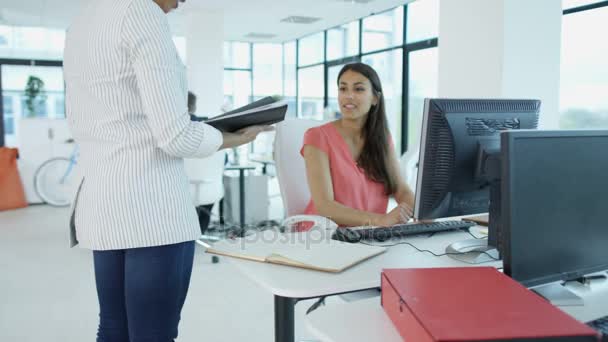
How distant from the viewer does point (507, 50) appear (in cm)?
308

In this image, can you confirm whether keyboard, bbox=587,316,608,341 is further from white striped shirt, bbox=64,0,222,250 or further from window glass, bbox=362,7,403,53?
window glass, bbox=362,7,403,53

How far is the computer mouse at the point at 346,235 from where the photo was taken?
145 cm

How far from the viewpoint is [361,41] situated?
7801 millimetres

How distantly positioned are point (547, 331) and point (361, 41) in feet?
24.5

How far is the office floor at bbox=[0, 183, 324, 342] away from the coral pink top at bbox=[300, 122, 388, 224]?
2.28 feet

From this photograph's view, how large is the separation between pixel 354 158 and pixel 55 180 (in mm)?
5343

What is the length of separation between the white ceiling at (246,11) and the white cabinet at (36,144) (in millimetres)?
1571

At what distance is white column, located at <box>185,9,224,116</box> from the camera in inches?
283

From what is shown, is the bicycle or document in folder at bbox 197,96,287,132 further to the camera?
the bicycle

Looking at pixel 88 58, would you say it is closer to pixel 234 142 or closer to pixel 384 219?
pixel 234 142

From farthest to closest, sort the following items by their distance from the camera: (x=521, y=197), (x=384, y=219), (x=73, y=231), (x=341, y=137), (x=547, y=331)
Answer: (x=341, y=137) < (x=384, y=219) < (x=73, y=231) < (x=521, y=197) < (x=547, y=331)

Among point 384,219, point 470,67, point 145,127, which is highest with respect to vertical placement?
point 470,67

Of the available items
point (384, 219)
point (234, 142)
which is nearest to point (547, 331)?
point (234, 142)

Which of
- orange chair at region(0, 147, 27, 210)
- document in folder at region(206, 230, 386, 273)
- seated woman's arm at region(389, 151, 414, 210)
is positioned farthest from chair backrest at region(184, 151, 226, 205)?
orange chair at region(0, 147, 27, 210)
